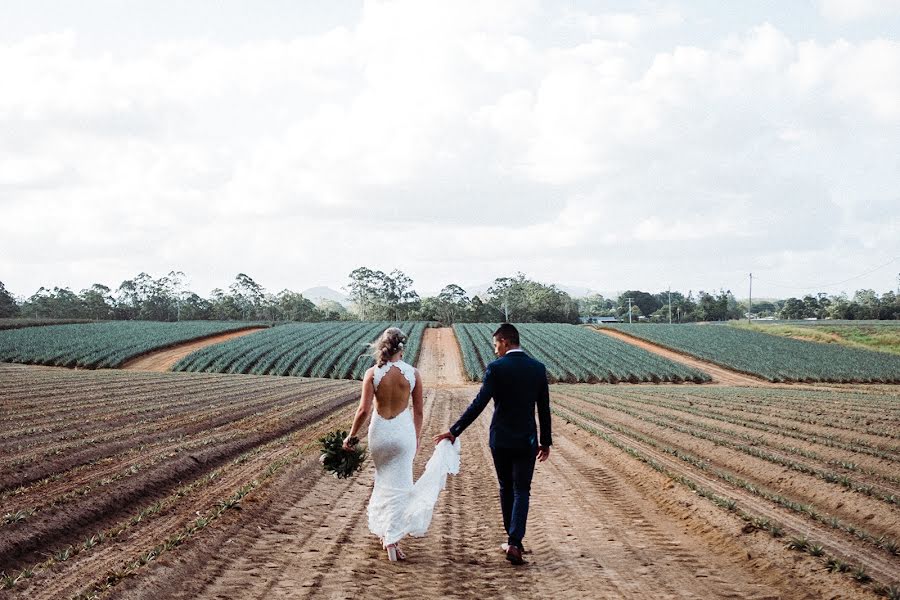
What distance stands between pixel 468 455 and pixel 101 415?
8.71 meters

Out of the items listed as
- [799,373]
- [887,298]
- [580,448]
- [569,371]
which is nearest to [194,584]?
[580,448]

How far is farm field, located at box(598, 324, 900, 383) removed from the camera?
1544 inches

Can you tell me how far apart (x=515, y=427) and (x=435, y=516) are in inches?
87.5

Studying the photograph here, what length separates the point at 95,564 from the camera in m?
5.36

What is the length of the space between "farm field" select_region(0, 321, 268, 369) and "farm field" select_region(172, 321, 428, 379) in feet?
15.7

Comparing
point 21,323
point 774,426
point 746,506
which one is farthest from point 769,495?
point 21,323

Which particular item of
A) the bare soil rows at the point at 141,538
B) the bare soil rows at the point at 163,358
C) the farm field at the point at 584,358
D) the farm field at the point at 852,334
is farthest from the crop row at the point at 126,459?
the farm field at the point at 852,334

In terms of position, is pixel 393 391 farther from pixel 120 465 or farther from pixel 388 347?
pixel 120 465

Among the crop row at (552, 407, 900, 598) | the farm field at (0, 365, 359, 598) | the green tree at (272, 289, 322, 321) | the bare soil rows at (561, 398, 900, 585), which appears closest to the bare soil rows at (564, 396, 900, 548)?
the crop row at (552, 407, 900, 598)

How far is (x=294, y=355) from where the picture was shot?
137ft

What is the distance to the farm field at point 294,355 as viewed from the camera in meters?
38.1

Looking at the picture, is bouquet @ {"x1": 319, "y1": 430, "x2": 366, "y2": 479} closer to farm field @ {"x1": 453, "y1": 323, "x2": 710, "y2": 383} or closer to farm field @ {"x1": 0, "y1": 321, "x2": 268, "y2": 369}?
farm field @ {"x1": 453, "y1": 323, "x2": 710, "y2": 383}

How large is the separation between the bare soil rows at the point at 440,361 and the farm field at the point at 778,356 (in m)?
17.1

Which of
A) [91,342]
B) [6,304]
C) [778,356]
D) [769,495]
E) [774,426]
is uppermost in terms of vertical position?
[6,304]
